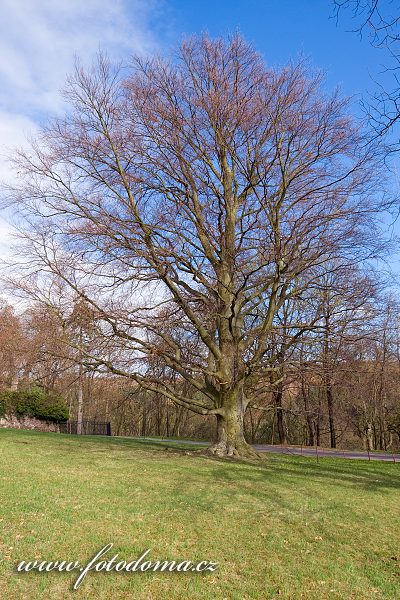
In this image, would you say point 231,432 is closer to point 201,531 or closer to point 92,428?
point 201,531

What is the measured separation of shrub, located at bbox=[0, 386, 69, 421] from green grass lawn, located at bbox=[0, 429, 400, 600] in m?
19.2

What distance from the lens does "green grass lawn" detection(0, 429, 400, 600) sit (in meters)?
4.32

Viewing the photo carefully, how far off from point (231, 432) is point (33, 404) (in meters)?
19.1

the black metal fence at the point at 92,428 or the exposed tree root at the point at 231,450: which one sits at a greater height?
the exposed tree root at the point at 231,450

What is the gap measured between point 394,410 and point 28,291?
27.7 metres

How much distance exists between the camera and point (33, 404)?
29.3 meters

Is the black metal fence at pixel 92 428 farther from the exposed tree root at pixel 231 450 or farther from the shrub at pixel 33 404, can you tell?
the exposed tree root at pixel 231 450

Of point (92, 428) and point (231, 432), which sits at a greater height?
point (231, 432)

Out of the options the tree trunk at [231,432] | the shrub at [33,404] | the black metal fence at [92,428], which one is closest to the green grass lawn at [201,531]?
the tree trunk at [231,432]

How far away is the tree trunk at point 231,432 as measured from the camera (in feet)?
46.0

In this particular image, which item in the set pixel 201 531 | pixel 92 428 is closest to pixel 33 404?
pixel 92 428

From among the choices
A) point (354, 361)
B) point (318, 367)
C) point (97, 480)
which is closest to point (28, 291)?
point (97, 480)

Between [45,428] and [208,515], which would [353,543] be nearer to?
[208,515]

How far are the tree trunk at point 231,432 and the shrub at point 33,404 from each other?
18.2 meters
